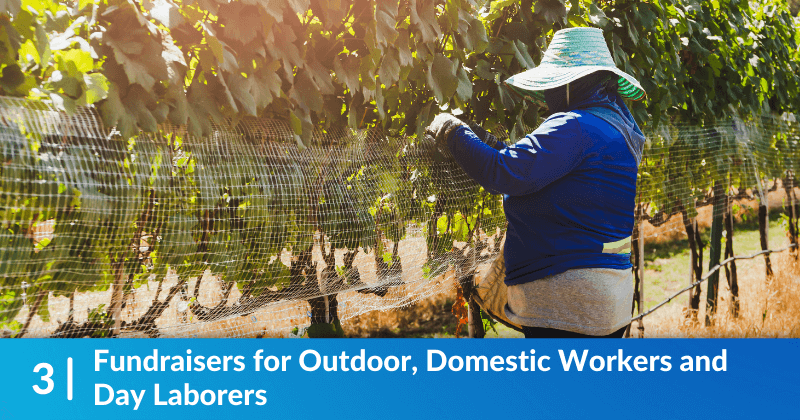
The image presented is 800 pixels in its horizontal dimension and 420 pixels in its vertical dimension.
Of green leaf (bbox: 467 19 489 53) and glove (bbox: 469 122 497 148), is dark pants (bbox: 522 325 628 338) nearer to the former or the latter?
glove (bbox: 469 122 497 148)

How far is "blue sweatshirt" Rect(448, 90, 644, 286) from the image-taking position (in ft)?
5.84

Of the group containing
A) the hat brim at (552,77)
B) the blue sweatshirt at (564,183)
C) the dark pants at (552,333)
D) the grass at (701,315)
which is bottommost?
the grass at (701,315)

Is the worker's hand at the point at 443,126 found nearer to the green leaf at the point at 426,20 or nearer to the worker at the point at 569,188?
the worker at the point at 569,188

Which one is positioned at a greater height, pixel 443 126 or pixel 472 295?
pixel 443 126

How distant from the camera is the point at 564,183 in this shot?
185cm

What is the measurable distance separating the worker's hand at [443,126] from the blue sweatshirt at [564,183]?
1.5 inches

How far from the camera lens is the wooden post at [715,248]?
15.4 ft

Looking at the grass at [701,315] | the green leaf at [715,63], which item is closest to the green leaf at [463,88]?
the grass at [701,315]

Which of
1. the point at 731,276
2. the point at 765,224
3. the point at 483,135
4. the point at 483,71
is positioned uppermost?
the point at 483,71

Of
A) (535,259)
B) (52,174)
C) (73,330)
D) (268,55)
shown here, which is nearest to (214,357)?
(73,330)

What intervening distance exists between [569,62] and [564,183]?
46cm

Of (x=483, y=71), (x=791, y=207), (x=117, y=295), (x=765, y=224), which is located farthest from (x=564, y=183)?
(x=791, y=207)

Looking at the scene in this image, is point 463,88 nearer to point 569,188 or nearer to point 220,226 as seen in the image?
point 569,188

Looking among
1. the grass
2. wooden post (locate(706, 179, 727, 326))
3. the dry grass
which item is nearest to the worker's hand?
the grass
